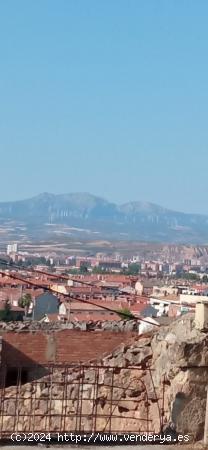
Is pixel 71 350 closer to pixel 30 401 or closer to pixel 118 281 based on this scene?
pixel 30 401

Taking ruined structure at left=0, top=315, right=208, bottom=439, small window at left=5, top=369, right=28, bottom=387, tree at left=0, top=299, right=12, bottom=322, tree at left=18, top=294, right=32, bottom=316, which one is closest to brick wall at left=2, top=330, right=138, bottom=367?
small window at left=5, top=369, right=28, bottom=387

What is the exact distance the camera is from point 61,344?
17.2 m

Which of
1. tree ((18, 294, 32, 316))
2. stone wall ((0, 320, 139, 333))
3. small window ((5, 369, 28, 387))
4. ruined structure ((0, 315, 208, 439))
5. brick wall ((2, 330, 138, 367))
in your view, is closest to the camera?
ruined structure ((0, 315, 208, 439))

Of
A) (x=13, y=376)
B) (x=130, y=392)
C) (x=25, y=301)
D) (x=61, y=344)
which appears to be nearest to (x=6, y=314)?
(x=25, y=301)

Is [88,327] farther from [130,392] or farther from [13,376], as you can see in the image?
[130,392]

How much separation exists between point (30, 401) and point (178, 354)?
147 inches

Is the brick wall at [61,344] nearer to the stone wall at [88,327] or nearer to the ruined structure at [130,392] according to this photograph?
the stone wall at [88,327]

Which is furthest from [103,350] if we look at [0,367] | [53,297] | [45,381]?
[53,297]

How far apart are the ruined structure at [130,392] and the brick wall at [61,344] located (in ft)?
6.14

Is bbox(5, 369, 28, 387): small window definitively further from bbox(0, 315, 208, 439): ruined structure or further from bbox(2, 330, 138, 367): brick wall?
bbox(0, 315, 208, 439): ruined structure

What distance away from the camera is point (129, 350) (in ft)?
45.2

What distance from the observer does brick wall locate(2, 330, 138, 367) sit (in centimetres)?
1711

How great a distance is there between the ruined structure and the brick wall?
1871 millimetres

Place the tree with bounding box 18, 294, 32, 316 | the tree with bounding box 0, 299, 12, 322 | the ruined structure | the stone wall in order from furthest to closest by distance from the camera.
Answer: the tree with bounding box 18, 294, 32, 316
the tree with bounding box 0, 299, 12, 322
the stone wall
the ruined structure
